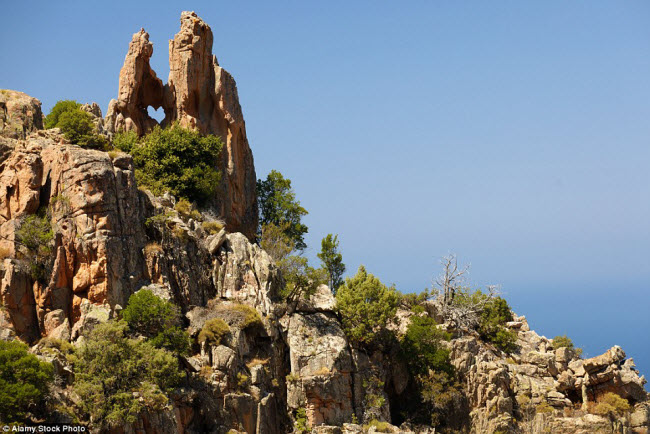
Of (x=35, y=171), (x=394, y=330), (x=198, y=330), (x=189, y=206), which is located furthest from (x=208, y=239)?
(x=394, y=330)

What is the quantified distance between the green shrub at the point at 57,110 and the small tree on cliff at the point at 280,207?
25450 millimetres

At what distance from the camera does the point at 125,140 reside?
2982 inches

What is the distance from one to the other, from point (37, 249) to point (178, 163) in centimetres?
1989

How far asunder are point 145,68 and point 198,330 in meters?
34.1

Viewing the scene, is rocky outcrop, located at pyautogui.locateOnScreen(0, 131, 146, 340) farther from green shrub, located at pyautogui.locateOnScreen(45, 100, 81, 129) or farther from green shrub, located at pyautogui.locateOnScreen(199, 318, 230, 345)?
green shrub, located at pyautogui.locateOnScreen(45, 100, 81, 129)

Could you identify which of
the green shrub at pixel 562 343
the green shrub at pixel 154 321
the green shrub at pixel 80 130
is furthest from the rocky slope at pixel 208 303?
the green shrub at pixel 562 343

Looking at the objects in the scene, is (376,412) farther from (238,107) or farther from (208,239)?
(238,107)

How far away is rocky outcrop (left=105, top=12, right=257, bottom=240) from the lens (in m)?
80.6

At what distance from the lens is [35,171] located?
196 feet

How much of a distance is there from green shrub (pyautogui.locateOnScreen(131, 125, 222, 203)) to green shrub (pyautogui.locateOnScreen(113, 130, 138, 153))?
526mm

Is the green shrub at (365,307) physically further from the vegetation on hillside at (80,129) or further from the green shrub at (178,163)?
the vegetation on hillside at (80,129)

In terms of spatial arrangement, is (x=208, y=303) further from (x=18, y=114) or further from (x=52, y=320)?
(x=18, y=114)

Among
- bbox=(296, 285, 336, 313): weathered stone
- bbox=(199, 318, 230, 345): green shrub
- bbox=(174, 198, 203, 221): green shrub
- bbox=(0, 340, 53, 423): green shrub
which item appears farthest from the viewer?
bbox=(174, 198, 203, 221): green shrub

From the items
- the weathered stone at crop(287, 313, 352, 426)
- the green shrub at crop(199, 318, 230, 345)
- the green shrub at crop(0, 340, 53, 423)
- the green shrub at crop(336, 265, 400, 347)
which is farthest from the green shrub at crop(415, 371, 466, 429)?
the green shrub at crop(0, 340, 53, 423)
